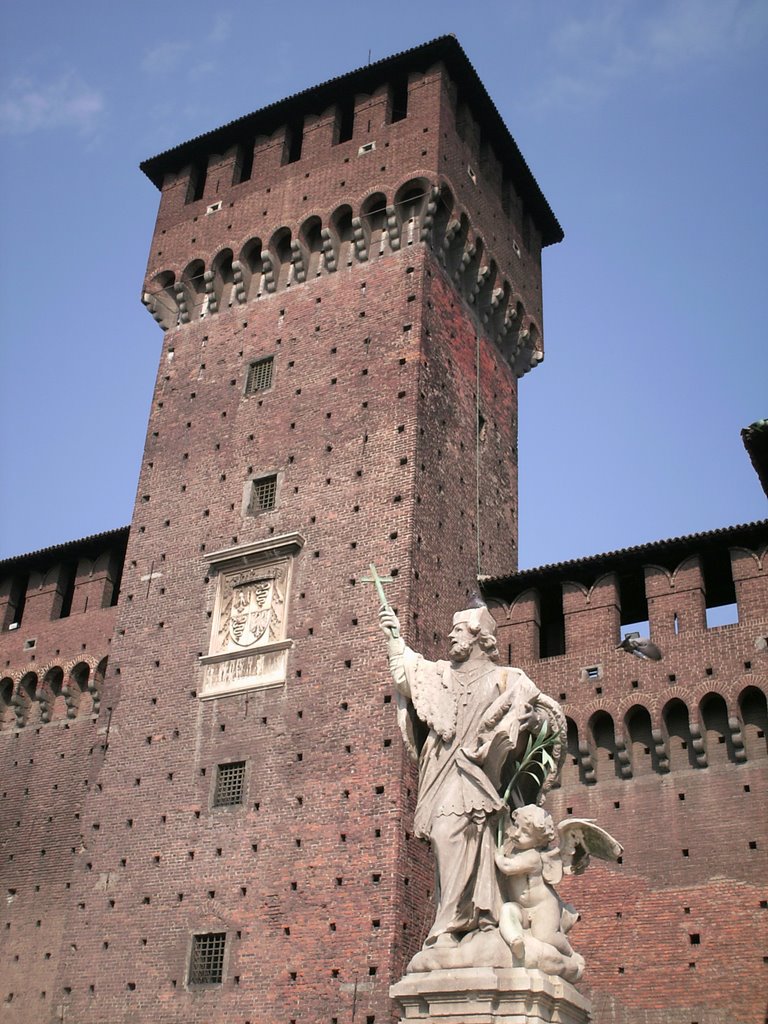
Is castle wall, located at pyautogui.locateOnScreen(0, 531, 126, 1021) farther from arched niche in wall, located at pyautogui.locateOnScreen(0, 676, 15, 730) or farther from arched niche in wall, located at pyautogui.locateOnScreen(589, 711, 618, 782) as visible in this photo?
arched niche in wall, located at pyautogui.locateOnScreen(589, 711, 618, 782)

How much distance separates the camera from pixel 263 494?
19.3 m

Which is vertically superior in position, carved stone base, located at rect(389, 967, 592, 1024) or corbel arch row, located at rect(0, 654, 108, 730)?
corbel arch row, located at rect(0, 654, 108, 730)

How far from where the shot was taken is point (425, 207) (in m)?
20.1

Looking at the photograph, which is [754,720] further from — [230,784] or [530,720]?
[530,720]

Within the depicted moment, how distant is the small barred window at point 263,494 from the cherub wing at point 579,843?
1079 centimetres

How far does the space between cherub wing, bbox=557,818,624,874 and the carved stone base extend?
1.24m

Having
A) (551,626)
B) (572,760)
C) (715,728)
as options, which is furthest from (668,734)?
(551,626)

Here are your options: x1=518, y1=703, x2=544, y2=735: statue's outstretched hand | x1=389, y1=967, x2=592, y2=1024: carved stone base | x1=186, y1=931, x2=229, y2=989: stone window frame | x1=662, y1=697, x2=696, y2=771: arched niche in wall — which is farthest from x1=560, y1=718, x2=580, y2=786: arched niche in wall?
x1=389, y1=967, x2=592, y2=1024: carved stone base

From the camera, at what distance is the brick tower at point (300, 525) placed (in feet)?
51.7

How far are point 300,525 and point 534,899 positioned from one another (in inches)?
426

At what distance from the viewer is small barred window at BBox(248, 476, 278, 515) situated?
753 inches

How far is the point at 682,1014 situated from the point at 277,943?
16.1 ft

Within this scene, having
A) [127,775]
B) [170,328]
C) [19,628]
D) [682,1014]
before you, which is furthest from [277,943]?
[170,328]

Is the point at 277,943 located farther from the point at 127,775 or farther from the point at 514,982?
the point at 514,982
